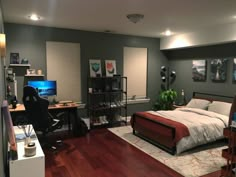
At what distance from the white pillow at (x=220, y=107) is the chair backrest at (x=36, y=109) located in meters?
3.62

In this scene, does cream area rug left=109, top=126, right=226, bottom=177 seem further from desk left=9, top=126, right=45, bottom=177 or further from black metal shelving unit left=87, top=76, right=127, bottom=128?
desk left=9, top=126, right=45, bottom=177

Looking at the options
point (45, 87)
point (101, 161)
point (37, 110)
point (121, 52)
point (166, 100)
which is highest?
point (121, 52)

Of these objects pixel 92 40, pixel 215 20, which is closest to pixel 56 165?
pixel 92 40

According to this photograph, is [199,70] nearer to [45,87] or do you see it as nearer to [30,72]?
[45,87]

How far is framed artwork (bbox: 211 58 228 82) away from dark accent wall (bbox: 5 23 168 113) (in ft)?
5.68

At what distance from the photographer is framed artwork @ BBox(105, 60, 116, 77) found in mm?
5468

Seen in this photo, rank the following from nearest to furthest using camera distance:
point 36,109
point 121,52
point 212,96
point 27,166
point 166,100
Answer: point 27,166
point 36,109
point 212,96
point 121,52
point 166,100

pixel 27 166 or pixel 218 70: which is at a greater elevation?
pixel 218 70

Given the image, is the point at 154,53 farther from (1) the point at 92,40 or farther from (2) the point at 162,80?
(1) the point at 92,40

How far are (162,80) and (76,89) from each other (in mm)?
2816

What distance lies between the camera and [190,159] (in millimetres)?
3447

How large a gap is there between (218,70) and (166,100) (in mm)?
1632

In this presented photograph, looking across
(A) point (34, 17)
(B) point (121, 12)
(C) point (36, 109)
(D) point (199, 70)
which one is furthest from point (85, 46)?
(D) point (199, 70)

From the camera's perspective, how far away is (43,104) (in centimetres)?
354
